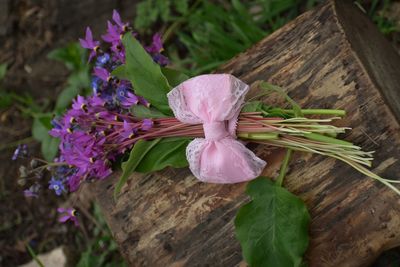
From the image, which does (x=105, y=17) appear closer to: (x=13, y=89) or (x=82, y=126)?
(x=13, y=89)

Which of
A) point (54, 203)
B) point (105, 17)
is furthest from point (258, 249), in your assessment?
point (105, 17)

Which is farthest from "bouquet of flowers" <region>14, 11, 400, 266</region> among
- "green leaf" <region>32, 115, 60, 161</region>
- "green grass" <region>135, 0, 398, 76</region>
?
"green grass" <region>135, 0, 398, 76</region>

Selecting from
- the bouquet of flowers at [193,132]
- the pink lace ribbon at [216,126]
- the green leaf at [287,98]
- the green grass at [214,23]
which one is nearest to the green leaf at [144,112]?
the bouquet of flowers at [193,132]

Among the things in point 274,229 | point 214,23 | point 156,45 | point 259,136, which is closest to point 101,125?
point 156,45

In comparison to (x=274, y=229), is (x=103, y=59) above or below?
above

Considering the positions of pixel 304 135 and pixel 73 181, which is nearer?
pixel 304 135

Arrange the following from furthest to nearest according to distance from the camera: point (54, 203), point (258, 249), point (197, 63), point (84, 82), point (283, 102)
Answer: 1. point (54, 203)
2. point (197, 63)
3. point (84, 82)
4. point (283, 102)
5. point (258, 249)

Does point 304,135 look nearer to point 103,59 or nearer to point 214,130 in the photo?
point 214,130

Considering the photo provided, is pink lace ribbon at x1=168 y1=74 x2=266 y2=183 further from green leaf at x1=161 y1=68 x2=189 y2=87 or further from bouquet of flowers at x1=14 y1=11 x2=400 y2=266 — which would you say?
green leaf at x1=161 y1=68 x2=189 y2=87
